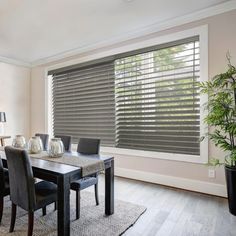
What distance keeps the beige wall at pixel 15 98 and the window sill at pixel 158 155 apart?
2534 mm

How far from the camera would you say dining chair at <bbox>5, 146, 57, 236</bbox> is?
1.67m

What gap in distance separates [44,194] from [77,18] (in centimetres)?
250

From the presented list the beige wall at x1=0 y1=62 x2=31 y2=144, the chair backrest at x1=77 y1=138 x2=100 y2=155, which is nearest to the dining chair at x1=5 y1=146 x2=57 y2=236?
the chair backrest at x1=77 y1=138 x2=100 y2=155

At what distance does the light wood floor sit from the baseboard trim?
0.29 feet

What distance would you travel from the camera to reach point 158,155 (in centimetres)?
324

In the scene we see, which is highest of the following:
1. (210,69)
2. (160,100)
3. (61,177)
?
(210,69)

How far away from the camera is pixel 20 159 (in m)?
1.67

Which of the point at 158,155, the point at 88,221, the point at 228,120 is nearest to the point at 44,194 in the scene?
the point at 88,221

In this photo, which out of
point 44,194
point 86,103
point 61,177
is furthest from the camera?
point 86,103

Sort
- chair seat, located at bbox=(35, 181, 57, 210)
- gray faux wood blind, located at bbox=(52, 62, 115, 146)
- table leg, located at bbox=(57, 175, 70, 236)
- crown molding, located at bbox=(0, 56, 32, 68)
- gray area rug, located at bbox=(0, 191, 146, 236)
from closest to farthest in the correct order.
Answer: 1. table leg, located at bbox=(57, 175, 70, 236)
2. chair seat, located at bbox=(35, 181, 57, 210)
3. gray area rug, located at bbox=(0, 191, 146, 236)
4. gray faux wood blind, located at bbox=(52, 62, 115, 146)
5. crown molding, located at bbox=(0, 56, 32, 68)

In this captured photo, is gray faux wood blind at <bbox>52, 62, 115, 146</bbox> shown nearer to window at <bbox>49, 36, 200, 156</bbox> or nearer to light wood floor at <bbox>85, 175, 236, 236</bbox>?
window at <bbox>49, 36, 200, 156</bbox>

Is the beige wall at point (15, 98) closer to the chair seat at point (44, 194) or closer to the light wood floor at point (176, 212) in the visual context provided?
the light wood floor at point (176, 212)

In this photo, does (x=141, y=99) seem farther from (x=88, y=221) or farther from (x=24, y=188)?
(x=24, y=188)

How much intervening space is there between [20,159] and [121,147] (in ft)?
7.26
